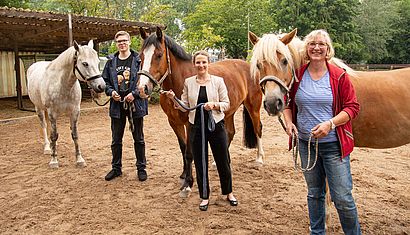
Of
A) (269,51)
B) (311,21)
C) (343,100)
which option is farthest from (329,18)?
(343,100)

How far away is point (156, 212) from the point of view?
3135mm

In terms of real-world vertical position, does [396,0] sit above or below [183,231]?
above

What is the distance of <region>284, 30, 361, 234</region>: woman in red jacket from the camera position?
188 cm

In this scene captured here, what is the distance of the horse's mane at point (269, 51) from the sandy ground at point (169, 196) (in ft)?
4.87

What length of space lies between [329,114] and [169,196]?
219cm

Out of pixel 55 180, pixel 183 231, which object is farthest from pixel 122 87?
pixel 183 231

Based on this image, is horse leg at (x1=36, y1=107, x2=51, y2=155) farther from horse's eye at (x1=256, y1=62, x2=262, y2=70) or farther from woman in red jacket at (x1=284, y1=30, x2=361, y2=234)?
woman in red jacket at (x1=284, y1=30, x2=361, y2=234)

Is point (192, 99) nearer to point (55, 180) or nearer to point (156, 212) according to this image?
point (156, 212)

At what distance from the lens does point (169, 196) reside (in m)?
3.53

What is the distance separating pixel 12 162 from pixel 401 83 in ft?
17.4

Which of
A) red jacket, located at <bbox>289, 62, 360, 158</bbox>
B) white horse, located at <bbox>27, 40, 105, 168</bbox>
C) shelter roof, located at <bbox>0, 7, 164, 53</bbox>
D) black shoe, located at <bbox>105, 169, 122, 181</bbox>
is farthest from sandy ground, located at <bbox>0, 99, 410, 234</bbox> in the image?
shelter roof, located at <bbox>0, 7, 164, 53</bbox>

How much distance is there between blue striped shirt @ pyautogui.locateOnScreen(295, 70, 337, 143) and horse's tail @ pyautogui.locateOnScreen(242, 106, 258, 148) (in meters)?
2.64

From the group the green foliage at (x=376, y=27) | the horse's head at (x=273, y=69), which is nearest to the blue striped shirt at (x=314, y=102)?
the horse's head at (x=273, y=69)

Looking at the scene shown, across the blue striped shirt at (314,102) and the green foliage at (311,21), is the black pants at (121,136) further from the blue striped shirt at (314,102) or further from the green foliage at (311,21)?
the green foliage at (311,21)
